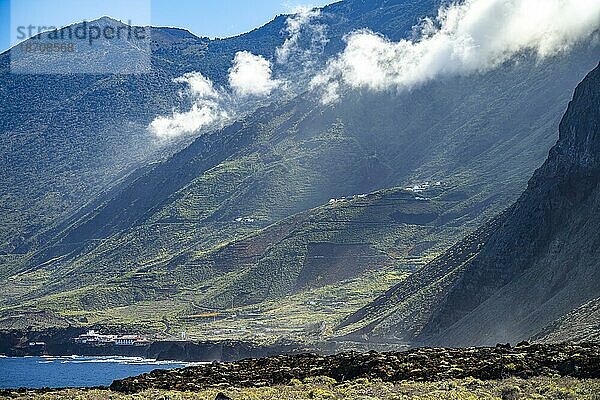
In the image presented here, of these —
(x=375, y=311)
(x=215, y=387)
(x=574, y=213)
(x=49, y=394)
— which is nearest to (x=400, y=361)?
(x=215, y=387)

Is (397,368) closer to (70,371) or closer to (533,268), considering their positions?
(533,268)

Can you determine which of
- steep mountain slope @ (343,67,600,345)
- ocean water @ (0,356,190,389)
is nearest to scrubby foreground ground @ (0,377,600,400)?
steep mountain slope @ (343,67,600,345)

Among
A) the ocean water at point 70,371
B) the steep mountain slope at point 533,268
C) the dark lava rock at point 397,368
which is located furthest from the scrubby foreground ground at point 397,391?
the ocean water at point 70,371

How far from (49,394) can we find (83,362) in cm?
14741

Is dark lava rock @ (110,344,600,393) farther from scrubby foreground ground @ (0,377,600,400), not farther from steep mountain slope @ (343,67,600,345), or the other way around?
steep mountain slope @ (343,67,600,345)

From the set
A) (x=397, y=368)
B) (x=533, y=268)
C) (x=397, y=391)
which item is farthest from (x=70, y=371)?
(x=397, y=391)

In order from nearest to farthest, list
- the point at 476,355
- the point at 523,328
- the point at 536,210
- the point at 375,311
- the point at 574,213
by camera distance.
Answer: the point at 476,355 < the point at 523,328 < the point at 574,213 < the point at 536,210 < the point at 375,311

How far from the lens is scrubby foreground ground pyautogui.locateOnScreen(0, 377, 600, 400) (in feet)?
133

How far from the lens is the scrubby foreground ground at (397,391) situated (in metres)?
40.5

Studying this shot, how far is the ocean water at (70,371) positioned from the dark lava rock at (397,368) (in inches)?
2755

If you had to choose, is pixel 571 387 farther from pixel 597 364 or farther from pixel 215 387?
pixel 215 387

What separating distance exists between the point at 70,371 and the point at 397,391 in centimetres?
12714

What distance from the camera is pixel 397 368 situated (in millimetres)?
47875

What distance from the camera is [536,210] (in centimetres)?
14200
